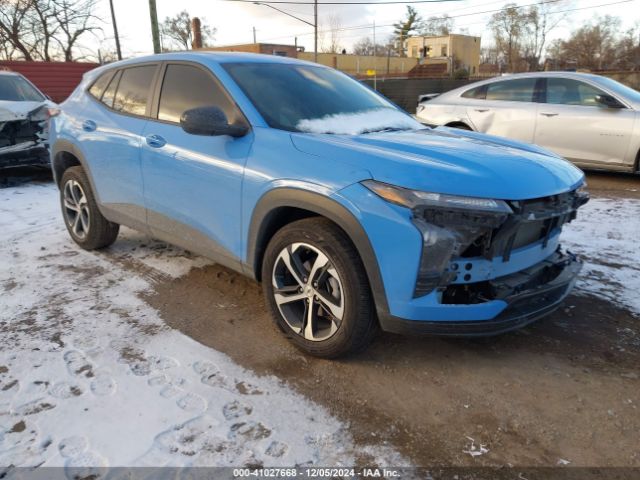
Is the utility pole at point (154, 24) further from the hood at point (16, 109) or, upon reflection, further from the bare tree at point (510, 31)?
the bare tree at point (510, 31)

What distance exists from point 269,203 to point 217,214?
53 cm

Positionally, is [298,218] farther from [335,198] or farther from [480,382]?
[480,382]

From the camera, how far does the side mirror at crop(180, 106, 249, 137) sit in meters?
2.97

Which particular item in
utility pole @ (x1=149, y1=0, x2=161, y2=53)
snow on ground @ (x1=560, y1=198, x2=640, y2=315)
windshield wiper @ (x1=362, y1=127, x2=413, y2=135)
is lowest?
snow on ground @ (x1=560, y1=198, x2=640, y2=315)

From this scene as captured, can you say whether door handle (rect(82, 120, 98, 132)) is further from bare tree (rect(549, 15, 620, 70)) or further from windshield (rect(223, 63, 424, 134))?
bare tree (rect(549, 15, 620, 70))

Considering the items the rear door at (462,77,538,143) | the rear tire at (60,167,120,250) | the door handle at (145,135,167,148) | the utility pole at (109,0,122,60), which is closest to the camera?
the door handle at (145,135,167,148)

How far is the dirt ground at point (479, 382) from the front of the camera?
2268 mm

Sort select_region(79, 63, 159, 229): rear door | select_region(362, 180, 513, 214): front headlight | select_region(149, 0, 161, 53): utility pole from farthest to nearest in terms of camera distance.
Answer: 1. select_region(149, 0, 161, 53): utility pole
2. select_region(79, 63, 159, 229): rear door
3. select_region(362, 180, 513, 214): front headlight

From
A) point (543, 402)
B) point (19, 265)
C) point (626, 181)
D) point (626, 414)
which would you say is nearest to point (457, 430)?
point (543, 402)

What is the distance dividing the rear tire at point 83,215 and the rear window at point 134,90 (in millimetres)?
846

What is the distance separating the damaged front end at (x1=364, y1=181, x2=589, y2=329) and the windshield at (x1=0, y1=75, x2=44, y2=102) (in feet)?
26.3

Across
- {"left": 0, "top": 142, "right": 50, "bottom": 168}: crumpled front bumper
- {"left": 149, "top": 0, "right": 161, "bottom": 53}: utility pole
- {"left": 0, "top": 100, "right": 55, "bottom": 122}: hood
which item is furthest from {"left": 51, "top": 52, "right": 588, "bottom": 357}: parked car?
{"left": 149, "top": 0, "right": 161, "bottom": 53}: utility pole

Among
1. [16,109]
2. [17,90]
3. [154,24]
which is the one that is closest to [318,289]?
[16,109]

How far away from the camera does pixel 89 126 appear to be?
4.32 meters
